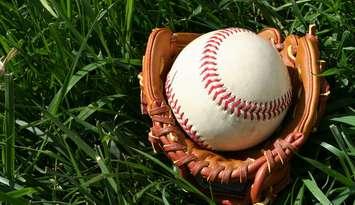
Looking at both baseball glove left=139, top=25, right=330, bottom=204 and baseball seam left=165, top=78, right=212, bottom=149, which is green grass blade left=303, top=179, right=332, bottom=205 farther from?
baseball seam left=165, top=78, right=212, bottom=149

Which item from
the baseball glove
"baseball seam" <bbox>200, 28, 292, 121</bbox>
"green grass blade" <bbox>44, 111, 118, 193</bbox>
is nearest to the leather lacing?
the baseball glove

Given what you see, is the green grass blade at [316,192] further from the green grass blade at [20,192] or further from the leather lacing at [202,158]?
the green grass blade at [20,192]

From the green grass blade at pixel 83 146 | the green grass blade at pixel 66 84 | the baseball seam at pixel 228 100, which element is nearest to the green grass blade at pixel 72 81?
the green grass blade at pixel 66 84

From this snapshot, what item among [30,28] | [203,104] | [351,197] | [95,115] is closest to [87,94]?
[95,115]

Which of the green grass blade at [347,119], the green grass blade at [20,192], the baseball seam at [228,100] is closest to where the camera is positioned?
the green grass blade at [20,192]

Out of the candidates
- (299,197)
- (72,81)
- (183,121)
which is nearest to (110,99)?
(72,81)

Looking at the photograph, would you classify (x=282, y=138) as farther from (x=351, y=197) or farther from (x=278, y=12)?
(x=278, y=12)
